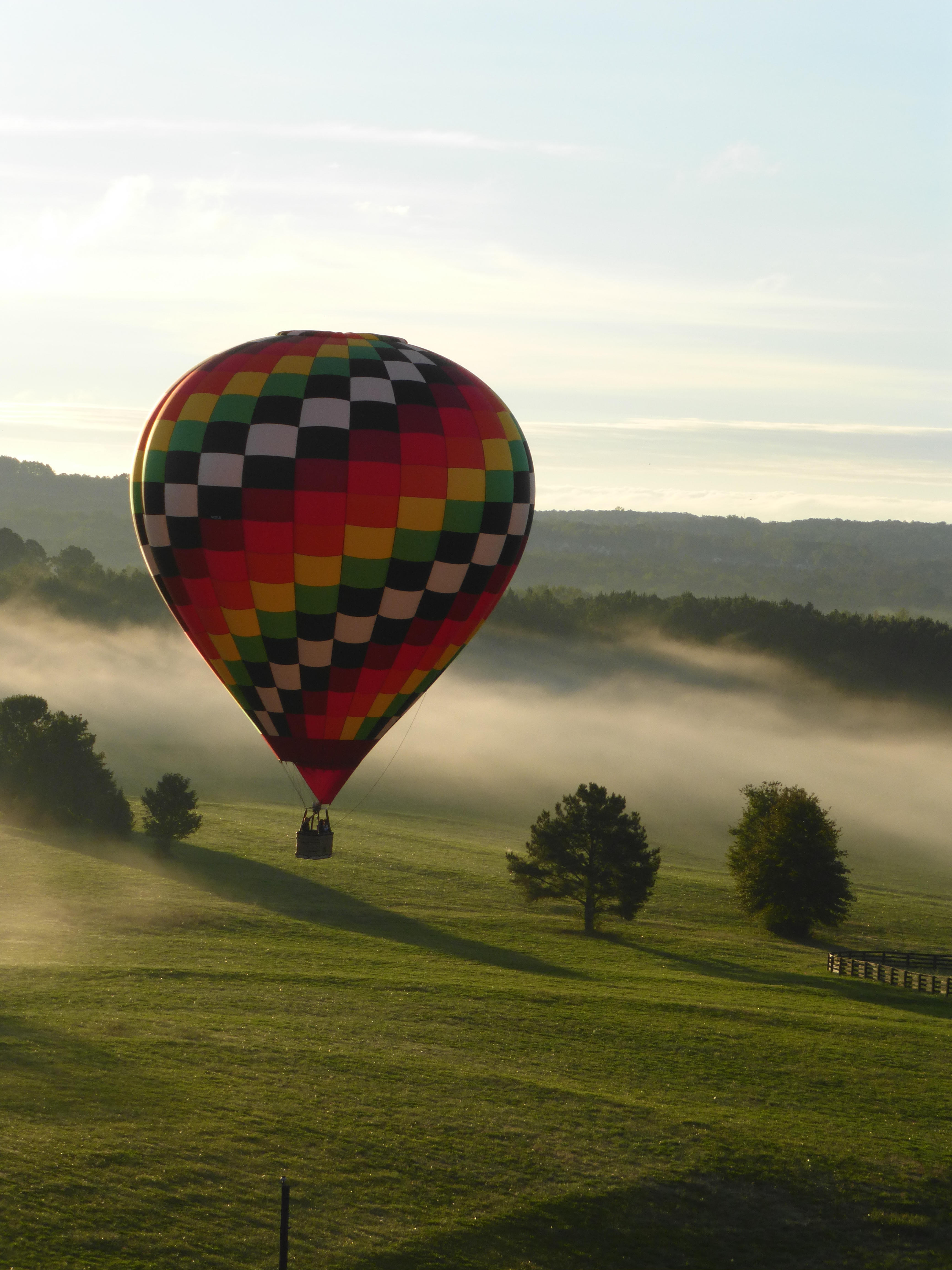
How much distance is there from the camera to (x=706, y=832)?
10269cm

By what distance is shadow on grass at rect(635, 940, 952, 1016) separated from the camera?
164 ft

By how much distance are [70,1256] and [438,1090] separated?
488 inches

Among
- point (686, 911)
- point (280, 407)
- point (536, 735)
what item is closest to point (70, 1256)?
point (280, 407)

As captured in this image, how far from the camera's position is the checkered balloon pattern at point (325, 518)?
100.0 ft

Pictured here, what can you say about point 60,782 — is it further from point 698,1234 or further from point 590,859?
point 698,1234

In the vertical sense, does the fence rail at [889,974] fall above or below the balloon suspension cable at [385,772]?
below

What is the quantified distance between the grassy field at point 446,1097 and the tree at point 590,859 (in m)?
3.01

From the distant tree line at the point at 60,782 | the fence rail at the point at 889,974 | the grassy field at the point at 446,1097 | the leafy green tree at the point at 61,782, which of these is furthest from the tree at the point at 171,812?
the fence rail at the point at 889,974

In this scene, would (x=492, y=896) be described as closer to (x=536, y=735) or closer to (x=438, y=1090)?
(x=438, y=1090)

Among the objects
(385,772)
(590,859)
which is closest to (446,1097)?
(590,859)

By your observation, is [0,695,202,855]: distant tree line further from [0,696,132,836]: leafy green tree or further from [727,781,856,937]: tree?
[727,781,856,937]: tree

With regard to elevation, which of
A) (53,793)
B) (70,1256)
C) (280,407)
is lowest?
(70,1256)

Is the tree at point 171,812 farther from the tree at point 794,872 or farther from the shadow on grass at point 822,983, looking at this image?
the tree at point 794,872

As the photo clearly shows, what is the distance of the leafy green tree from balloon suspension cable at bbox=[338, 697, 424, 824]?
18984 millimetres
